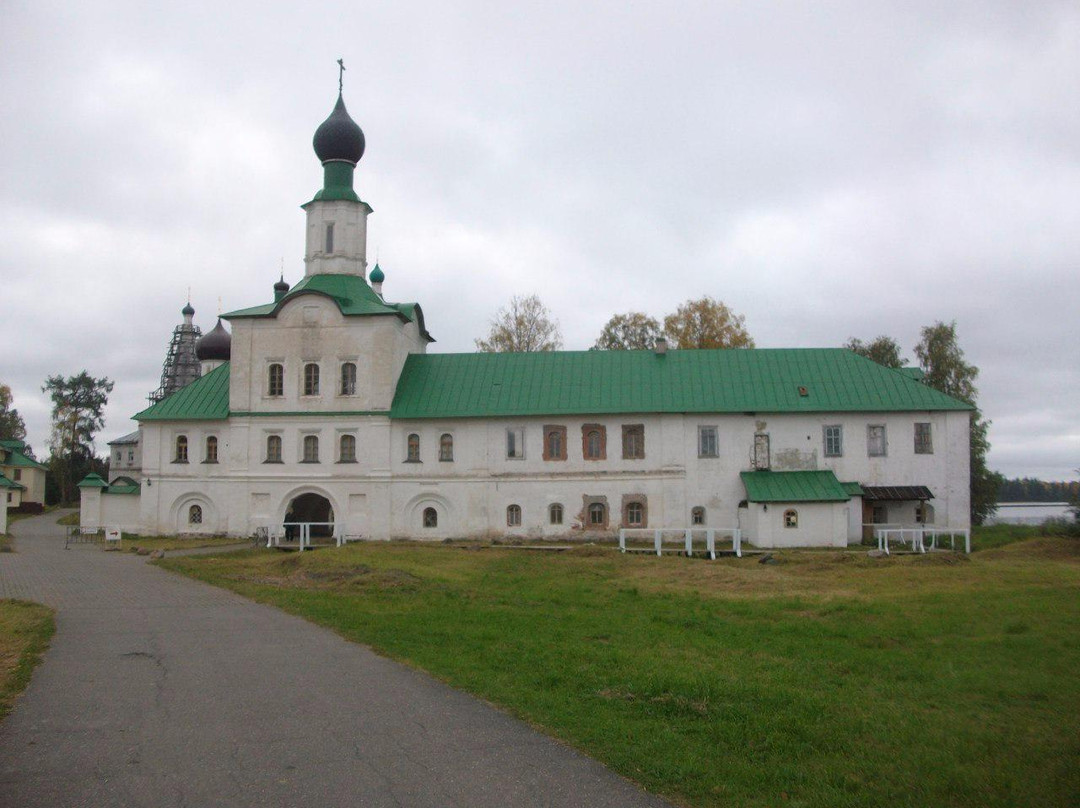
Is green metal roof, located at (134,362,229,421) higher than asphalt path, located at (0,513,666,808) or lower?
higher

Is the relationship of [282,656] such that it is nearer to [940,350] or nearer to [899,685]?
[899,685]

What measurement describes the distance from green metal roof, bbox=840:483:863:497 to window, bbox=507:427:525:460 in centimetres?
1171

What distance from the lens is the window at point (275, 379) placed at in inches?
1412

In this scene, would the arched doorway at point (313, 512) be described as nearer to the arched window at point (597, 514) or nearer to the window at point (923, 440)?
the arched window at point (597, 514)

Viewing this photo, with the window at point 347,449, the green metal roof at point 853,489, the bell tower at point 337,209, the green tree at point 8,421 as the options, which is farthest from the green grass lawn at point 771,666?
the green tree at point 8,421

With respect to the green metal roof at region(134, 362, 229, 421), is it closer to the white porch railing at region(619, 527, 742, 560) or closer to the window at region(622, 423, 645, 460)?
the window at region(622, 423, 645, 460)

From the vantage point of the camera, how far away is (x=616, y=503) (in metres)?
34.0

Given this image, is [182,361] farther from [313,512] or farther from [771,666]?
[771,666]

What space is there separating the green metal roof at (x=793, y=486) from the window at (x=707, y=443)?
4.55 ft

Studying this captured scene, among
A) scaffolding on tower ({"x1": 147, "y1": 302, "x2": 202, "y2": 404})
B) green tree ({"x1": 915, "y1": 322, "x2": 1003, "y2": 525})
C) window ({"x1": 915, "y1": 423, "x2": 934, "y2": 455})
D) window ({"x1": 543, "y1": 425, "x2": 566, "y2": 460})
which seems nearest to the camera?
window ({"x1": 915, "y1": 423, "x2": 934, "y2": 455})

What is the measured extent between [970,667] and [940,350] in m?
41.4

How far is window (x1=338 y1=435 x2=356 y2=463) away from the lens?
35125 mm

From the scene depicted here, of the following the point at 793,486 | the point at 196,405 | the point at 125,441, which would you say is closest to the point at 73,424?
the point at 125,441

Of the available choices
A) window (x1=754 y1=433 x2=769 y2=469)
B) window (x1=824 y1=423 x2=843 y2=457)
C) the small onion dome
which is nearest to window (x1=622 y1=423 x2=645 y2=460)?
window (x1=754 y1=433 x2=769 y2=469)
